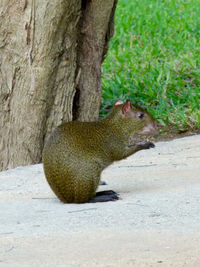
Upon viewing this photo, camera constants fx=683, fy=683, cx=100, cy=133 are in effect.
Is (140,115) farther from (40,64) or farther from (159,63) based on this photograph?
(159,63)

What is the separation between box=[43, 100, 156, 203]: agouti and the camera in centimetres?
493

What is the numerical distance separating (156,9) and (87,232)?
8802 millimetres

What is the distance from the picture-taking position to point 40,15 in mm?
6547

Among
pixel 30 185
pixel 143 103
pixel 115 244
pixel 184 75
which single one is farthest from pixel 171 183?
pixel 184 75

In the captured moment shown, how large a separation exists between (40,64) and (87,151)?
1897 millimetres

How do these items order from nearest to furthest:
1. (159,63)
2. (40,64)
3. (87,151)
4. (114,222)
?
(114,222) → (87,151) → (40,64) → (159,63)

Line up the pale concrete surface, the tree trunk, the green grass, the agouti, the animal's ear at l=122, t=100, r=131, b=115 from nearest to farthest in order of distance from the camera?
1. the pale concrete surface
2. the agouti
3. the animal's ear at l=122, t=100, r=131, b=115
4. the tree trunk
5. the green grass

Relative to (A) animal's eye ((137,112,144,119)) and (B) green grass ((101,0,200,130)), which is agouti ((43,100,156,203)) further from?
(B) green grass ((101,0,200,130))

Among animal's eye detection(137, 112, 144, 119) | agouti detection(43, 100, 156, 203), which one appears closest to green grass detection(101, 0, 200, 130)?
animal's eye detection(137, 112, 144, 119)

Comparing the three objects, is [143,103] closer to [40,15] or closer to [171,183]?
[40,15]

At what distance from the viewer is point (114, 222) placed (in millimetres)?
4273

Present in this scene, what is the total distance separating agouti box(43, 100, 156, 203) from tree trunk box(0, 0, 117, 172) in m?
1.54

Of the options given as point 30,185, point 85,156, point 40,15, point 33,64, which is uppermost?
point 40,15

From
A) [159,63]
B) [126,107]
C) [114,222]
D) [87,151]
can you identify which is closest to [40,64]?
[126,107]
